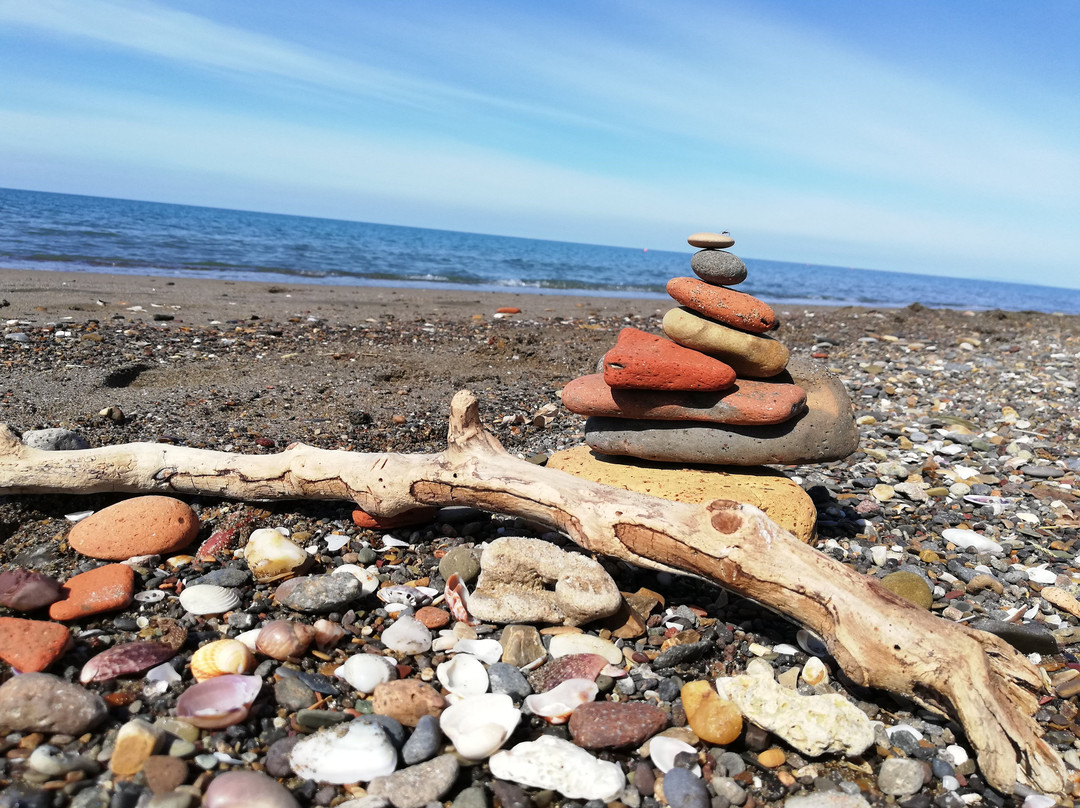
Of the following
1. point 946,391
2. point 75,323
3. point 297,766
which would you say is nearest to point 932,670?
point 297,766

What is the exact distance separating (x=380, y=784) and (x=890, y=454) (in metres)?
5.47

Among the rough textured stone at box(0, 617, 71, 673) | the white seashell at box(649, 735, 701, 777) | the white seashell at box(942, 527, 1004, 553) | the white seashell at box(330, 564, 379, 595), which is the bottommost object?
the white seashell at box(649, 735, 701, 777)

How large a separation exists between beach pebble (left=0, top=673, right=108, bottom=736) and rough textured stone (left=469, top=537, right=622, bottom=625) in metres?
1.59

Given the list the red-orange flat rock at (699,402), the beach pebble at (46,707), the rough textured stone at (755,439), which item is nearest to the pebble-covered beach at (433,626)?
the beach pebble at (46,707)

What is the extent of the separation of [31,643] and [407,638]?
4.88 feet

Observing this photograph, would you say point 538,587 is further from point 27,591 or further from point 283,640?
point 27,591

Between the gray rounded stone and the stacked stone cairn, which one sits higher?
the gray rounded stone

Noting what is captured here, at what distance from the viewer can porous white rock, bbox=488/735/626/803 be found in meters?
2.41

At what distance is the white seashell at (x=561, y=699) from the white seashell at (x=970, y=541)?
117 inches

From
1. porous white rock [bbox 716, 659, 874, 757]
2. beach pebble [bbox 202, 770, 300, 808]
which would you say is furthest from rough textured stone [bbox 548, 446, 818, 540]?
beach pebble [bbox 202, 770, 300, 808]

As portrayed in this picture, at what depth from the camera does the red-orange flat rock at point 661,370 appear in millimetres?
4109

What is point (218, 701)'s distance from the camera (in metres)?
2.59

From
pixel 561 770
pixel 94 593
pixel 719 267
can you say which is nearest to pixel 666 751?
pixel 561 770

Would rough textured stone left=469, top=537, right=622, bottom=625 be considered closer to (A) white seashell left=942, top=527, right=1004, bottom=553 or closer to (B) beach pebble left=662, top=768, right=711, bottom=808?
(B) beach pebble left=662, top=768, right=711, bottom=808
